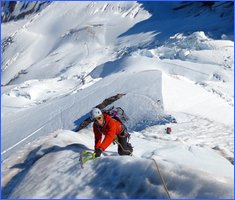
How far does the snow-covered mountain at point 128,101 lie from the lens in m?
6.92

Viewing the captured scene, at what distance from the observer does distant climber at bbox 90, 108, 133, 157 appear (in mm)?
8188

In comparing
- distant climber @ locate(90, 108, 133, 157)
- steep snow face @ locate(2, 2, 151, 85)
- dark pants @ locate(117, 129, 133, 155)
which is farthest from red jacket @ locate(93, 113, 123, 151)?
steep snow face @ locate(2, 2, 151, 85)

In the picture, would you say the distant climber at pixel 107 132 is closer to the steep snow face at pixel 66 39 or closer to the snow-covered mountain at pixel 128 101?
the snow-covered mountain at pixel 128 101

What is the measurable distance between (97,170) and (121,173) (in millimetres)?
563

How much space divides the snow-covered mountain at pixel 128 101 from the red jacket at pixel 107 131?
Answer: 0.46m

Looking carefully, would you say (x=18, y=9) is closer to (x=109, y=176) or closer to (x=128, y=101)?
(x=128, y=101)

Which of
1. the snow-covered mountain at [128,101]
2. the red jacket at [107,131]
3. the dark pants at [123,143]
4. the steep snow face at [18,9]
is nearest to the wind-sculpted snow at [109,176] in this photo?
the snow-covered mountain at [128,101]

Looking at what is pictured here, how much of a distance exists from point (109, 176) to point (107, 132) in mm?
1469

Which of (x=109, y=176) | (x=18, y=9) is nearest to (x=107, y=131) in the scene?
(x=109, y=176)

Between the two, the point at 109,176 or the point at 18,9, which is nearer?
the point at 109,176

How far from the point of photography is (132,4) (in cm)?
5066

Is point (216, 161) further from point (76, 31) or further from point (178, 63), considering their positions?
point (76, 31)

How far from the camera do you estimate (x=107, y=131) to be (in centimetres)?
840

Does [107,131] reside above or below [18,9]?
below
